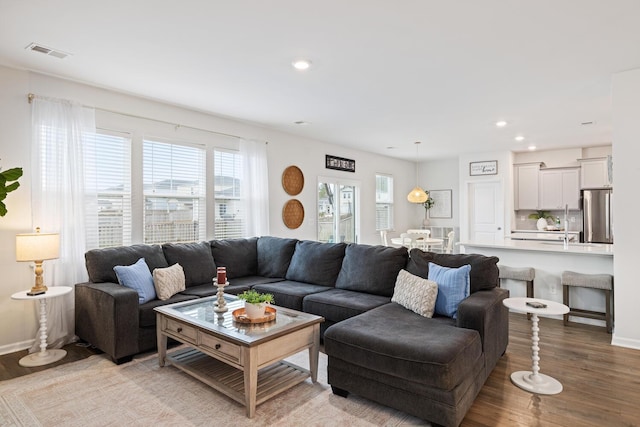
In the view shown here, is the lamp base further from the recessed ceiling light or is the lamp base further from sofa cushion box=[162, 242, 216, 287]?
the recessed ceiling light

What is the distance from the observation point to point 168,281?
11.8 ft

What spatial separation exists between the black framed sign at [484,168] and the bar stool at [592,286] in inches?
156

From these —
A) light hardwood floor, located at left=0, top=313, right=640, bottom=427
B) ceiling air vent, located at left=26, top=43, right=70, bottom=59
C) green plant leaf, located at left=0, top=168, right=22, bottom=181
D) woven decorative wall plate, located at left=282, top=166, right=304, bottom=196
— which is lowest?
light hardwood floor, located at left=0, top=313, right=640, bottom=427

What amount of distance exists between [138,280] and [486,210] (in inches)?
279

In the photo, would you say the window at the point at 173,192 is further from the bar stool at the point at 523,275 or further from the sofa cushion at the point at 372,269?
the bar stool at the point at 523,275

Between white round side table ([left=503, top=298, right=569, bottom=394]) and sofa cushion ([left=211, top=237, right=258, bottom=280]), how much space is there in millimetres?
3081

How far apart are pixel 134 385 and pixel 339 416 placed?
160 cm

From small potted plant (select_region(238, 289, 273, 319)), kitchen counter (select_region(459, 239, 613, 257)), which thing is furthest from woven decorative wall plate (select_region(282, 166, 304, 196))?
small potted plant (select_region(238, 289, 273, 319))

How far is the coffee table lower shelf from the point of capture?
2.46 meters

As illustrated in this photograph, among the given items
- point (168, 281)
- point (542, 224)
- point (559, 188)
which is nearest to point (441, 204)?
point (542, 224)

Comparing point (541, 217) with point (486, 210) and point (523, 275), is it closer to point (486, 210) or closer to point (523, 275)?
point (486, 210)

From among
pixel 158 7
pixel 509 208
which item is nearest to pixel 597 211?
pixel 509 208

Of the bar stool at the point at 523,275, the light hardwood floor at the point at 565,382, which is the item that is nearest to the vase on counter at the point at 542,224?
the bar stool at the point at 523,275

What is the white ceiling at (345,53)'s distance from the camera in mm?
2410
